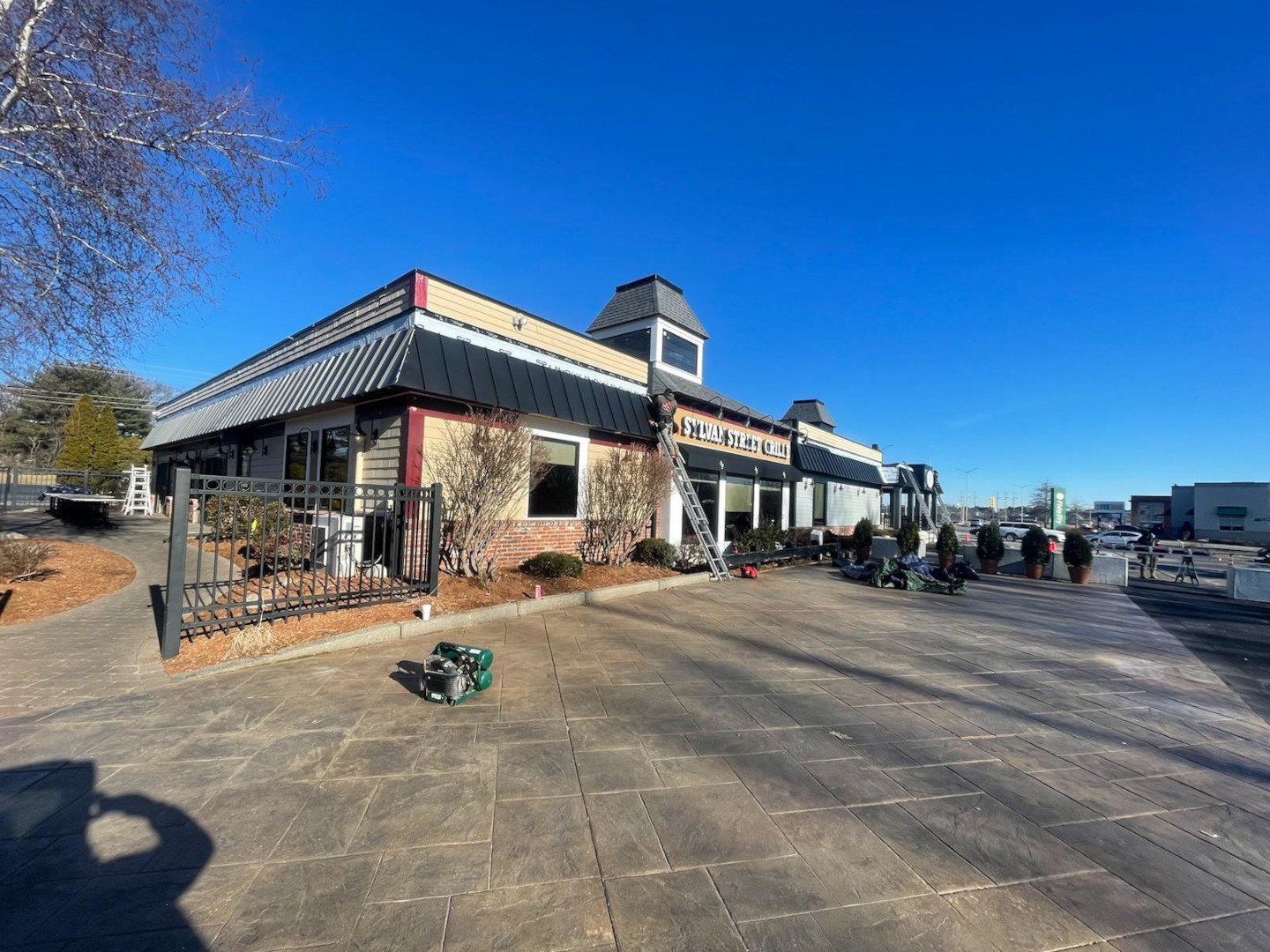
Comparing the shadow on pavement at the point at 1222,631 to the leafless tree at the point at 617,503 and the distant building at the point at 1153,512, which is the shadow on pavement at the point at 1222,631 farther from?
the distant building at the point at 1153,512

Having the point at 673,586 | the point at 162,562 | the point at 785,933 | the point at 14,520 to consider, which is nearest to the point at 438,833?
the point at 785,933

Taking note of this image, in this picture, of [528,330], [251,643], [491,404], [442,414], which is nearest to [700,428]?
[528,330]

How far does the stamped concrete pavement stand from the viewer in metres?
2.07

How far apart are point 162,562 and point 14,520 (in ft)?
32.4

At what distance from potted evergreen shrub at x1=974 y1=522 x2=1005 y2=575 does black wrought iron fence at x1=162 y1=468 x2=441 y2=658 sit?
1598 centimetres

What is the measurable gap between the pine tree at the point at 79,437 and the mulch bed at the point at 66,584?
27492mm

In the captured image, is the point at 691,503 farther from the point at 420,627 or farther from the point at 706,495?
the point at 420,627

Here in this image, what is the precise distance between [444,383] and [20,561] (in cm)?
640

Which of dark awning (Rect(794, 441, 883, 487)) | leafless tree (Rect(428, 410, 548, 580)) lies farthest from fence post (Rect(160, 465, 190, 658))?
dark awning (Rect(794, 441, 883, 487))

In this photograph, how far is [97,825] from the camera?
256cm

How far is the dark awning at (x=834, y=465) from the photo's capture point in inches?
783

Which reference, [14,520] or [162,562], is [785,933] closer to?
[162,562]

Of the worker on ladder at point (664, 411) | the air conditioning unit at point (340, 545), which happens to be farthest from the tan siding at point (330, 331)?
the worker on ladder at point (664, 411)

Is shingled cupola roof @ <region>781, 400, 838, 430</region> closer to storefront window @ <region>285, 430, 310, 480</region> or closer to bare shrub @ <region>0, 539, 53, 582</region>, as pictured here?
storefront window @ <region>285, 430, 310, 480</region>
